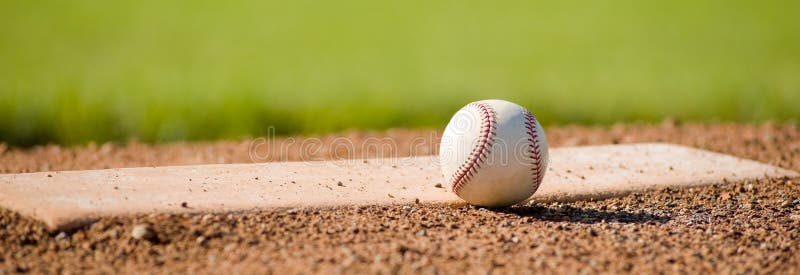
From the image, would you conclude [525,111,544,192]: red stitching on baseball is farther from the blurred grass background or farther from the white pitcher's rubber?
the blurred grass background

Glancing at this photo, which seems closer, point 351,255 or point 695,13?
point 351,255

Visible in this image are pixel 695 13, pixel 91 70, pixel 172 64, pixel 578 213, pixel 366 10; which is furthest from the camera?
pixel 366 10

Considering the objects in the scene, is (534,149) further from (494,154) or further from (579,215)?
(579,215)

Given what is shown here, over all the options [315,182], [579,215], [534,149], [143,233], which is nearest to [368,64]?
[315,182]

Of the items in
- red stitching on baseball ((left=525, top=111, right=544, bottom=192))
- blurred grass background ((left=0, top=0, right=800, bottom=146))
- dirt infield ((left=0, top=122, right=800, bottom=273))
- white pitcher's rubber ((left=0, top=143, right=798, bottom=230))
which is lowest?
dirt infield ((left=0, top=122, right=800, bottom=273))

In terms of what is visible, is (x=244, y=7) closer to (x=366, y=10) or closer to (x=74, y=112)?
(x=366, y=10)

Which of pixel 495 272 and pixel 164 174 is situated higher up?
pixel 164 174

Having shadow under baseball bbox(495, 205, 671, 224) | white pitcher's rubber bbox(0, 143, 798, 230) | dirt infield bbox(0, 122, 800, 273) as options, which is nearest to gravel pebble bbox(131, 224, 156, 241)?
dirt infield bbox(0, 122, 800, 273)

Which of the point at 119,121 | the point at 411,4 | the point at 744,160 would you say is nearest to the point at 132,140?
the point at 119,121
